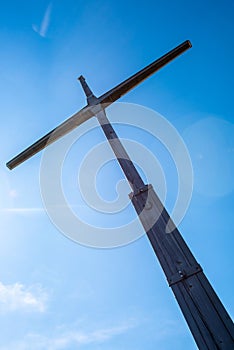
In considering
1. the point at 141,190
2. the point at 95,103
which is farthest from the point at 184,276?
the point at 95,103

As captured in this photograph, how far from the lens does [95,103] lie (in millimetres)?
3473

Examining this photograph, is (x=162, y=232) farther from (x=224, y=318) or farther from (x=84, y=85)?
(x=84, y=85)

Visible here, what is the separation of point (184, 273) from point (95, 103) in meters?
2.46

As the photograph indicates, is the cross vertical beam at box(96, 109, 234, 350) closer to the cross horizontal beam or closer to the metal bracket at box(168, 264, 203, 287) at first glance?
the metal bracket at box(168, 264, 203, 287)

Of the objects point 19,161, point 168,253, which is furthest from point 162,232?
point 19,161

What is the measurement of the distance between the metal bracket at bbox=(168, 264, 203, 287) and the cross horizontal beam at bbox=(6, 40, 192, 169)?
2.31m

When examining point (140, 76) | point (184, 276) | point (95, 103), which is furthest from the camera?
point (140, 76)

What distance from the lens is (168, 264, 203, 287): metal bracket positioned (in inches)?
71.0

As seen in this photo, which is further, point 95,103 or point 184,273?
point 95,103

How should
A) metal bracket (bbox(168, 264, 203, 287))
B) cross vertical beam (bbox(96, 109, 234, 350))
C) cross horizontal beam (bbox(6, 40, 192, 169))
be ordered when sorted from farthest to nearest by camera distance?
cross horizontal beam (bbox(6, 40, 192, 169)), metal bracket (bbox(168, 264, 203, 287)), cross vertical beam (bbox(96, 109, 234, 350))

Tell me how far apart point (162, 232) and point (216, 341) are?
770 millimetres

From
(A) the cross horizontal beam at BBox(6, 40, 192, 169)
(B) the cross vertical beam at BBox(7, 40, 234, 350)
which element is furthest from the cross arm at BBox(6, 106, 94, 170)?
(B) the cross vertical beam at BBox(7, 40, 234, 350)

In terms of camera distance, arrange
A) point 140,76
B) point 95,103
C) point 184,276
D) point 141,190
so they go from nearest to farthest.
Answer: point 184,276 < point 141,190 < point 95,103 < point 140,76

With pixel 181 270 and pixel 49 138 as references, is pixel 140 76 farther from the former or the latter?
pixel 181 270
